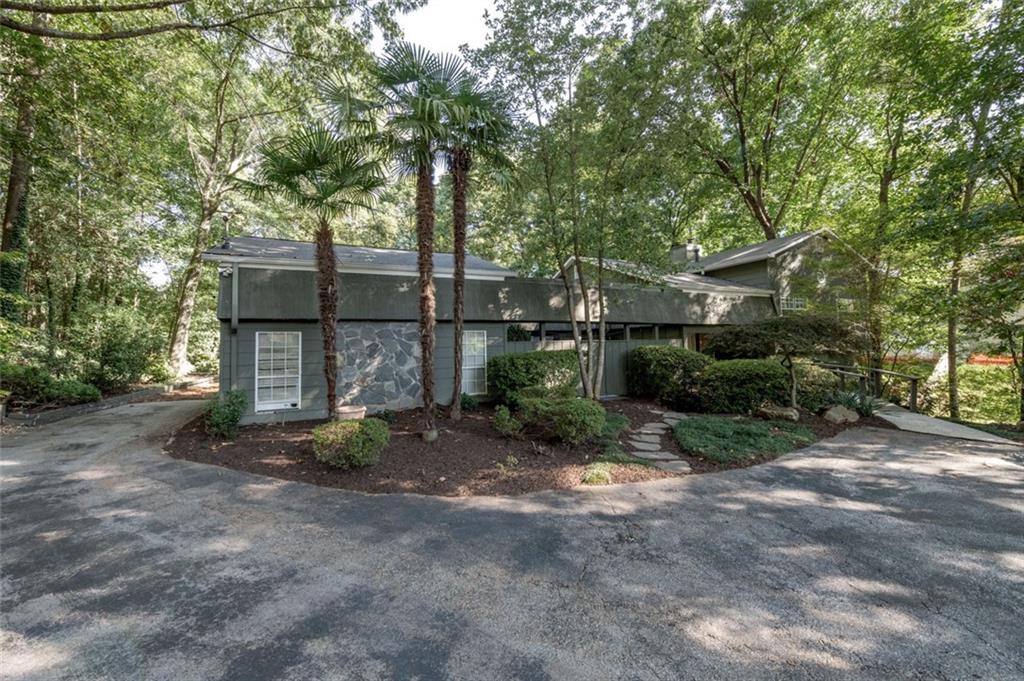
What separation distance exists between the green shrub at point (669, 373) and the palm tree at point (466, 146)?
16.9 feet

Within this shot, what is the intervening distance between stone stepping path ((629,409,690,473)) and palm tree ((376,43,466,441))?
3.21m

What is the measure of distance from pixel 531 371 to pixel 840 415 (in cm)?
623

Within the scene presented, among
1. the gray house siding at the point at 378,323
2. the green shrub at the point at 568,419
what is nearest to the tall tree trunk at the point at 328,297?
the gray house siding at the point at 378,323

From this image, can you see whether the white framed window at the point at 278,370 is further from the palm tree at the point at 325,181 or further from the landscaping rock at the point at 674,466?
the landscaping rock at the point at 674,466

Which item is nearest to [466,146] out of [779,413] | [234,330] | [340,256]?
[340,256]

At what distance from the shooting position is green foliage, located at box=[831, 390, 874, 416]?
8.23 metres

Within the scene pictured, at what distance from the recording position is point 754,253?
46.9ft

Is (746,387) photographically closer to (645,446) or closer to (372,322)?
(645,446)

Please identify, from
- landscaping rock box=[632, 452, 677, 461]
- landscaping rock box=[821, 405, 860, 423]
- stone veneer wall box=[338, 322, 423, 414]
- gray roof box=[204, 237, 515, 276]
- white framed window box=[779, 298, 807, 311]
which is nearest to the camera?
landscaping rock box=[632, 452, 677, 461]

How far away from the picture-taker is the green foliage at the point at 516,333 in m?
10.2

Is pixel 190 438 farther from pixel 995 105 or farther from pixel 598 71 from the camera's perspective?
pixel 995 105

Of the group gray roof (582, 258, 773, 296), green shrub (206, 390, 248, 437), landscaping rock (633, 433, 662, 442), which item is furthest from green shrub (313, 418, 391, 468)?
gray roof (582, 258, 773, 296)

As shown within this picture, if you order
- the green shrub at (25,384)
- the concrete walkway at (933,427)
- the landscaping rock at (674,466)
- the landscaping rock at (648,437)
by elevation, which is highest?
the green shrub at (25,384)

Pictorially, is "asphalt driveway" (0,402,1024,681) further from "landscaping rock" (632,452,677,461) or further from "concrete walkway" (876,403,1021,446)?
"concrete walkway" (876,403,1021,446)
